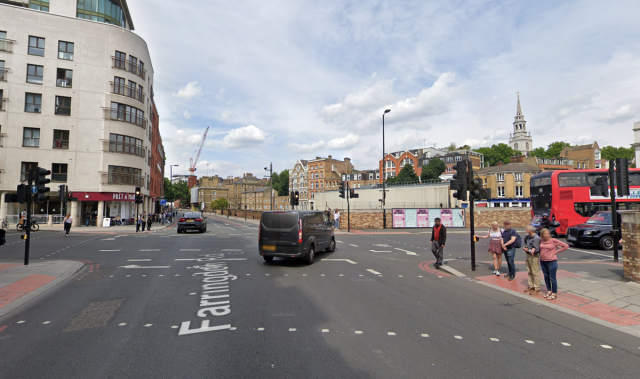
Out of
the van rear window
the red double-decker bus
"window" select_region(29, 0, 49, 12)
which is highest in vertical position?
"window" select_region(29, 0, 49, 12)

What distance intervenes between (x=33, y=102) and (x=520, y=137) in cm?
14739

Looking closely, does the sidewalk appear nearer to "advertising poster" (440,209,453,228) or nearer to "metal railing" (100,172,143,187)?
"metal railing" (100,172,143,187)

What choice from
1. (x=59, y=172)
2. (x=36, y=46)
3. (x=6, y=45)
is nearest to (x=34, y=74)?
(x=36, y=46)

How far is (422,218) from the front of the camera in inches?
1213

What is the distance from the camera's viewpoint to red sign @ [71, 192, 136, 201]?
102 ft

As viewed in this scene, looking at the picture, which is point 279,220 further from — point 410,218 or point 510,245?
→ point 410,218

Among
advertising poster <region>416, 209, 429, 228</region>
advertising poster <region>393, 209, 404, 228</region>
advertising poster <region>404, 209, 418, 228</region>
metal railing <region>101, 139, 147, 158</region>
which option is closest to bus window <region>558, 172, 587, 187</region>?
advertising poster <region>416, 209, 429, 228</region>

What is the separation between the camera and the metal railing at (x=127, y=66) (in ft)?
108

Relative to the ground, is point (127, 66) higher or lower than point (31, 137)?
higher

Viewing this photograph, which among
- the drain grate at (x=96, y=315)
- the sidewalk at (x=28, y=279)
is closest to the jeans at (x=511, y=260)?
the drain grate at (x=96, y=315)

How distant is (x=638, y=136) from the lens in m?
50.5

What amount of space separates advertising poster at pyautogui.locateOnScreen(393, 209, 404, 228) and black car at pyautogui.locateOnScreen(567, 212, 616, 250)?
15.0 m

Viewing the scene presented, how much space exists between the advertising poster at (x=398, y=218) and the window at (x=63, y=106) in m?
31.7

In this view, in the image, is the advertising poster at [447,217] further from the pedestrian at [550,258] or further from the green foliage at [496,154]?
the green foliage at [496,154]
